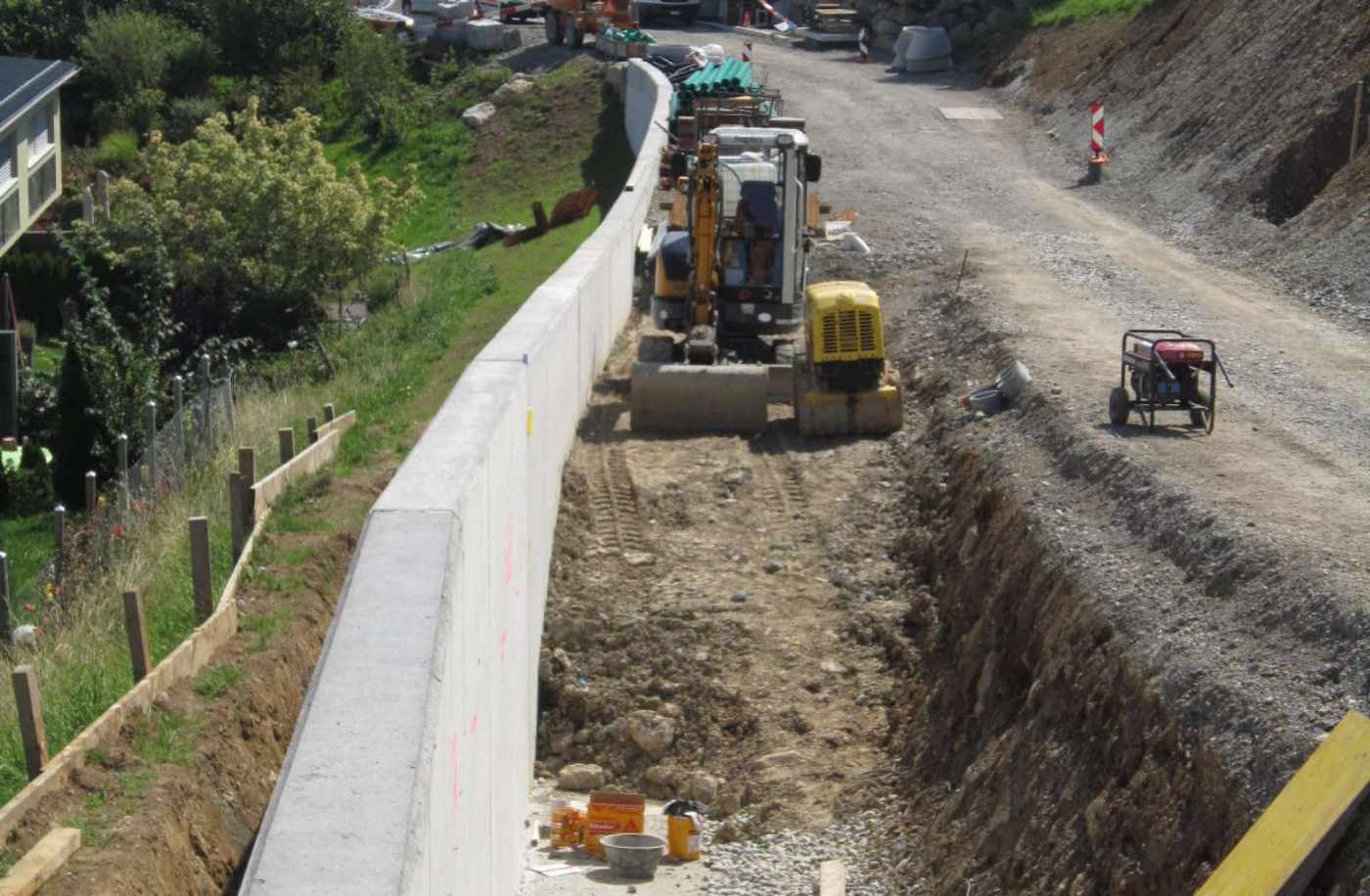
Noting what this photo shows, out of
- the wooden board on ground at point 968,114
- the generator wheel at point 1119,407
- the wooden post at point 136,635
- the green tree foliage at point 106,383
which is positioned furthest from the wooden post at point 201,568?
the wooden board on ground at point 968,114

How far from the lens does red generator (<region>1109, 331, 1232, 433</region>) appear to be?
1354 cm

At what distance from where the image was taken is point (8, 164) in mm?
38625

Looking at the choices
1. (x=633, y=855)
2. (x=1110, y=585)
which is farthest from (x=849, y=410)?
(x=633, y=855)

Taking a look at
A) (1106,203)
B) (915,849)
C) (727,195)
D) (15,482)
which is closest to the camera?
(915,849)

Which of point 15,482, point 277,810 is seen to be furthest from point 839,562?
point 15,482

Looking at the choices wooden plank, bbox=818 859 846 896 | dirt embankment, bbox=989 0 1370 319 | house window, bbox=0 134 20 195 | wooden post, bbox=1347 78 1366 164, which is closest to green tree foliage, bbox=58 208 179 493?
wooden plank, bbox=818 859 846 896

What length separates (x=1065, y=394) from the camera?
15242 millimetres

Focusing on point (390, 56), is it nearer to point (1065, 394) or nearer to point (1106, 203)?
point (1106, 203)

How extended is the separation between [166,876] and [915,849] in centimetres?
464

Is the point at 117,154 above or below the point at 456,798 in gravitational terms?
below

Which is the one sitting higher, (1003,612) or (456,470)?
(456,470)

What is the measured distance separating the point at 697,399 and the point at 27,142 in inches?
1118

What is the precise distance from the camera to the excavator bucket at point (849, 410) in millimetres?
17406

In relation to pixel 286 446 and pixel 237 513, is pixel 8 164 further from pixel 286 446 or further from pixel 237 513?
pixel 237 513
